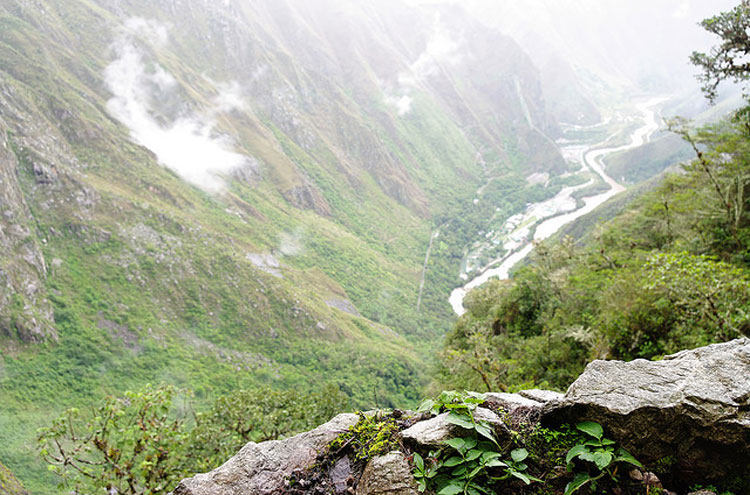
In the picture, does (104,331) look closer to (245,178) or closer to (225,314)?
(225,314)

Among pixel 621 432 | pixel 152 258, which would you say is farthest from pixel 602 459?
pixel 152 258

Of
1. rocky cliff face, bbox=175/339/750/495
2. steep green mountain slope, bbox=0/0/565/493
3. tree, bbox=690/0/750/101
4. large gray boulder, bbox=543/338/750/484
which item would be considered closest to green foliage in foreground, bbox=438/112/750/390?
tree, bbox=690/0/750/101

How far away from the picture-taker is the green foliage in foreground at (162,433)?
56.7ft

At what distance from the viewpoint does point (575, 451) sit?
5035 mm

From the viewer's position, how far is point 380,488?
18.0ft

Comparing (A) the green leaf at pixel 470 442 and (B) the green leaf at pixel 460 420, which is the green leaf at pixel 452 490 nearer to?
(A) the green leaf at pixel 470 442

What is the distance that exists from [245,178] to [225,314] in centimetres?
7925

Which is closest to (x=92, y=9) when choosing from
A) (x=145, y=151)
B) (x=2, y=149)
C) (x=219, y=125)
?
(x=219, y=125)

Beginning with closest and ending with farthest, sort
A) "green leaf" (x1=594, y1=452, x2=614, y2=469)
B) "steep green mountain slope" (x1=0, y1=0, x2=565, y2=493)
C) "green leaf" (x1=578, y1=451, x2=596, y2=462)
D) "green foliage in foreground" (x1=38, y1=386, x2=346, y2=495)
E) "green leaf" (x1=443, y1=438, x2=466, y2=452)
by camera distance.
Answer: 1. "green leaf" (x1=594, y1=452, x2=614, y2=469)
2. "green leaf" (x1=578, y1=451, x2=596, y2=462)
3. "green leaf" (x1=443, y1=438, x2=466, y2=452)
4. "green foliage in foreground" (x1=38, y1=386, x2=346, y2=495)
5. "steep green mountain slope" (x1=0, y1=0, x2=565, y2=493)

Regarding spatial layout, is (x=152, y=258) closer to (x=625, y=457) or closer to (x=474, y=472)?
(x=474, y=472)

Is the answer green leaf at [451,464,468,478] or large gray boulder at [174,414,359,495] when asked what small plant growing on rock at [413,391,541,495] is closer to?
green leaf at [451,464,468,478]

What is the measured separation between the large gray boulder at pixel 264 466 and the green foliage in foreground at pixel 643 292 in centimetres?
723

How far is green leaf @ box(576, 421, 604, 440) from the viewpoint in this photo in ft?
16.9

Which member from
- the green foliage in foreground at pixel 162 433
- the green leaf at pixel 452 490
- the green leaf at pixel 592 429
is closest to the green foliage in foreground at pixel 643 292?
the green leaf at pixel 592 429
